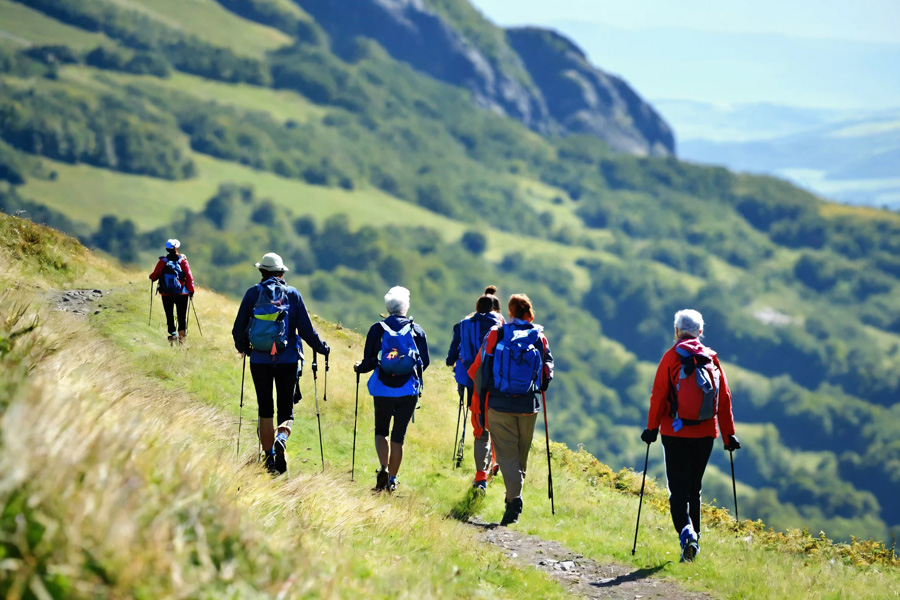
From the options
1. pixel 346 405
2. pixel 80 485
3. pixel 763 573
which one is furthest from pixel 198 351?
pixel 80 485

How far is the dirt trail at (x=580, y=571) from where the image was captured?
27.5ft

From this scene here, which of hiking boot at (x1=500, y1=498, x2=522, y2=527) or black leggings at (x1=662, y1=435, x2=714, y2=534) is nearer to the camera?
black leggings at (x1=662, y1=435, x2=714, y2=534)

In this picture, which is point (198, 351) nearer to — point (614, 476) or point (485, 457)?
point (485, 457)

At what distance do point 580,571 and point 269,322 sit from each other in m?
4.19

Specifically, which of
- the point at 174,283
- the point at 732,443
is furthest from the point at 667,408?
the point at 174,283

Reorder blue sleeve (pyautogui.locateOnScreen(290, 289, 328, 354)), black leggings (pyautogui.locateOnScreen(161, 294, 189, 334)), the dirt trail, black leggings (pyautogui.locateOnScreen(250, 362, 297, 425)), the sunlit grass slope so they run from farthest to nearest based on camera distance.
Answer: black leggings (pyautogui.locateOnScreen(161, 294, 189, 334)) → blue sleeve (pyautogui.locateOnScreen(290, 289, 328, 354)) → black leggings (pyautogui.locateOnScreen(250, 362, 297, 425)) → the dirt trail → the sunlit grass slope

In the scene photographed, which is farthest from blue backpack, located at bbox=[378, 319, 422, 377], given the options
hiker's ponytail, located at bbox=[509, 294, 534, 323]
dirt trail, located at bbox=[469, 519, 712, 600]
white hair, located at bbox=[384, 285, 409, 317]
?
dirt trail, located at bbox=[469, 519, 712, 600]

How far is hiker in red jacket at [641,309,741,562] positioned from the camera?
29.0ft

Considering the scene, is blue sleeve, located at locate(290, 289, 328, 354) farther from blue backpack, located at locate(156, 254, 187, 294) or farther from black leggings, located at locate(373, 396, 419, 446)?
blue backpack, located at locate(156, 254, 187, 294)

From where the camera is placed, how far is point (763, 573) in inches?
358

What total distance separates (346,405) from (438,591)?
8.86 m

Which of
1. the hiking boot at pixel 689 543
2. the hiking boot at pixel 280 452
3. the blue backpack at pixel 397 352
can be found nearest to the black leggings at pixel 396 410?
the blue backpack at pixel 397 352

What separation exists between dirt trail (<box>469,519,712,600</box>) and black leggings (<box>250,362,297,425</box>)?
273 cm

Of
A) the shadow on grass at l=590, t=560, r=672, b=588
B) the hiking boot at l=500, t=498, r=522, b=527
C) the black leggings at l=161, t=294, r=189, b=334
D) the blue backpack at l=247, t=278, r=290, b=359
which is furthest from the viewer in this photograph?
the black leggings at l=161, t=294, r=189, b=334
